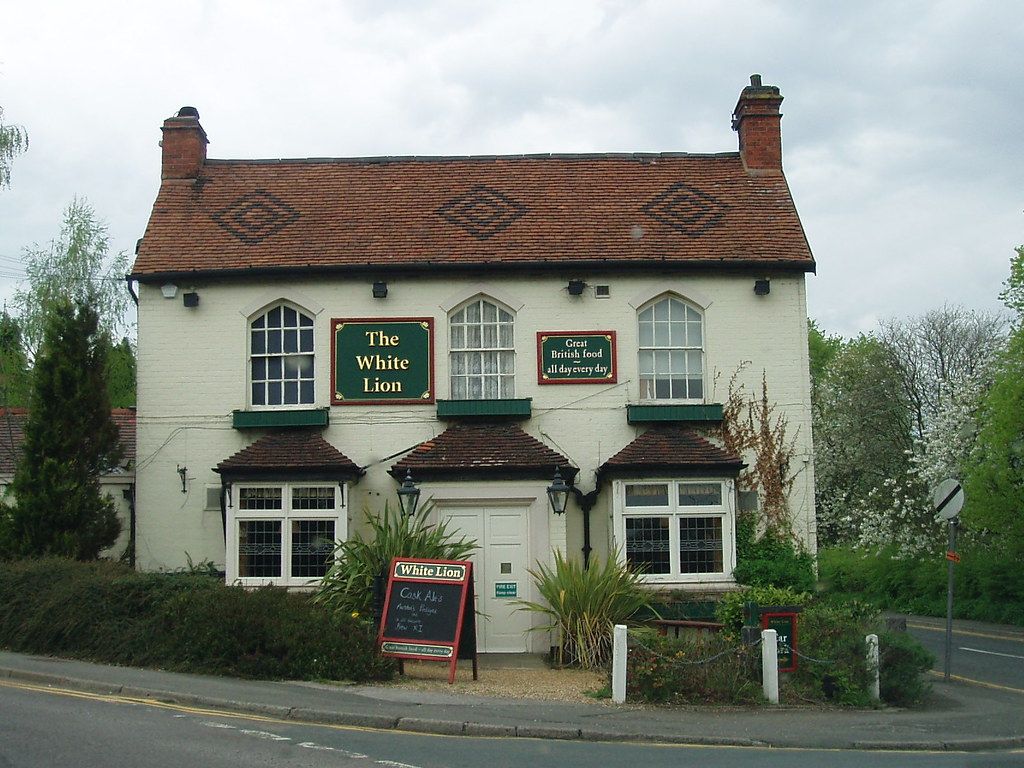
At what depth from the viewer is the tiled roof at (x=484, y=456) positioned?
56.9ft

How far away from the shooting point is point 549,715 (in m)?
12.0

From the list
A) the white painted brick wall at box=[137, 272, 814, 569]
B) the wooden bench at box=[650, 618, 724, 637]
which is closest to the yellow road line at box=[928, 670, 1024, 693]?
the white painted brick wall at box=[137, 272, 814, 569]

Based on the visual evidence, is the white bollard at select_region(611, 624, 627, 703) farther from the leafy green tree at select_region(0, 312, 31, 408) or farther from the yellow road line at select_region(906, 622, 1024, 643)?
the leafy green tree at select_region(0, 312, 31, 408)

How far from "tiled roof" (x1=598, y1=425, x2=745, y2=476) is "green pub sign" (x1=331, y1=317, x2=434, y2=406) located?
10.8 ft

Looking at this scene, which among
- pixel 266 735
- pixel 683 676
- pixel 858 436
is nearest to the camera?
pixel 266 735

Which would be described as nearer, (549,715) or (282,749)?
(282,749)

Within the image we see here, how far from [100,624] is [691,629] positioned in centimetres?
804

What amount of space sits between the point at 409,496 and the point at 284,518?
238 centimetres

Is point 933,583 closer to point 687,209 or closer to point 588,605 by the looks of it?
point 687,209

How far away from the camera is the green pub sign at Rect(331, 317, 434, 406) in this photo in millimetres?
18453

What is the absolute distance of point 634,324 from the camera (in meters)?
18.6

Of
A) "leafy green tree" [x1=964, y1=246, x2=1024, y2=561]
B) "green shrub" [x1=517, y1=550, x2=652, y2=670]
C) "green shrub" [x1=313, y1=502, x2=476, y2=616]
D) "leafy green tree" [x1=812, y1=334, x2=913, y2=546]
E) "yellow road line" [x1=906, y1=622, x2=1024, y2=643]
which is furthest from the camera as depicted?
"leafy green tree" [x1=812, y1=334, x2=913, y2=546]

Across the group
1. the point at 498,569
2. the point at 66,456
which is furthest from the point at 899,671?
the point at 66,456

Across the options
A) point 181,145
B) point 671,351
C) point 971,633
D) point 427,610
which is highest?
point 181,145
